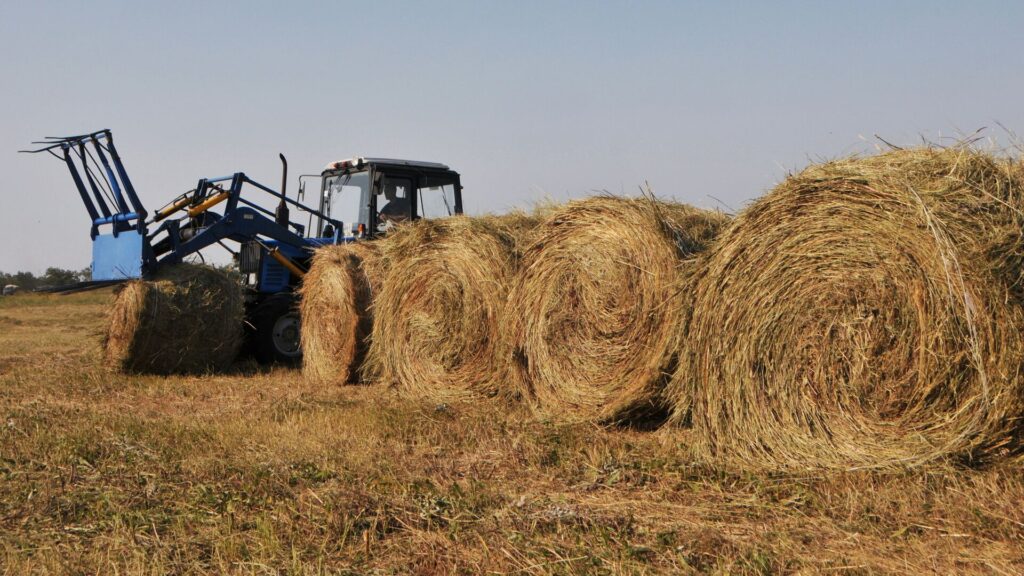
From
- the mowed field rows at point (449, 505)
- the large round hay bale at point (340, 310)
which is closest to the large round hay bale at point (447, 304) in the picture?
the large round hay bale at point (340, 310)

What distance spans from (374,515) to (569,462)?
1.54 m

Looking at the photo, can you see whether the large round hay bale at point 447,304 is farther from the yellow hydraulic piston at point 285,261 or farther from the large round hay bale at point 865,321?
the yellow hydraulic piston at point 285,261

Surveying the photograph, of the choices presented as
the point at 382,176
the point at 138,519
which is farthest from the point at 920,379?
the point at 382,176

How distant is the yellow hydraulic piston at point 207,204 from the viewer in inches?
434

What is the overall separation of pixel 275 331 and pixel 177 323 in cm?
154

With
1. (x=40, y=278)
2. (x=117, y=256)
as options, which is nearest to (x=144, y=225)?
(x=117, y=256)

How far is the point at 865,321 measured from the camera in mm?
4719

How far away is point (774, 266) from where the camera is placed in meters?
5.07

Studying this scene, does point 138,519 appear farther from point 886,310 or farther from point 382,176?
point 382,176

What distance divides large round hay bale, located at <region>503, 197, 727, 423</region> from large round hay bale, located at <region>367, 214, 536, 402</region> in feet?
1.92

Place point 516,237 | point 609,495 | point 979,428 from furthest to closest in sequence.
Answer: point 516,237
point 609,495
point 979,428

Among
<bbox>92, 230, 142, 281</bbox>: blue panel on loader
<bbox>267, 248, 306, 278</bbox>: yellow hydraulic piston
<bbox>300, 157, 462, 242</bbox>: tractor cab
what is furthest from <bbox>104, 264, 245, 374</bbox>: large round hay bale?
<bbox>300, 157, 462, 242</bbox>: tractor cab

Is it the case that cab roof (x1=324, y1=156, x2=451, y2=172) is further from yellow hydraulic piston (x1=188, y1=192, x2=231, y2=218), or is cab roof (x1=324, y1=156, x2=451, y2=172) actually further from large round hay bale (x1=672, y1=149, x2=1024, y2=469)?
large round hay bale (x1=672, y1=149, x2=1024, y2=469)

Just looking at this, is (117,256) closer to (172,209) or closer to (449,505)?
(172,209)
